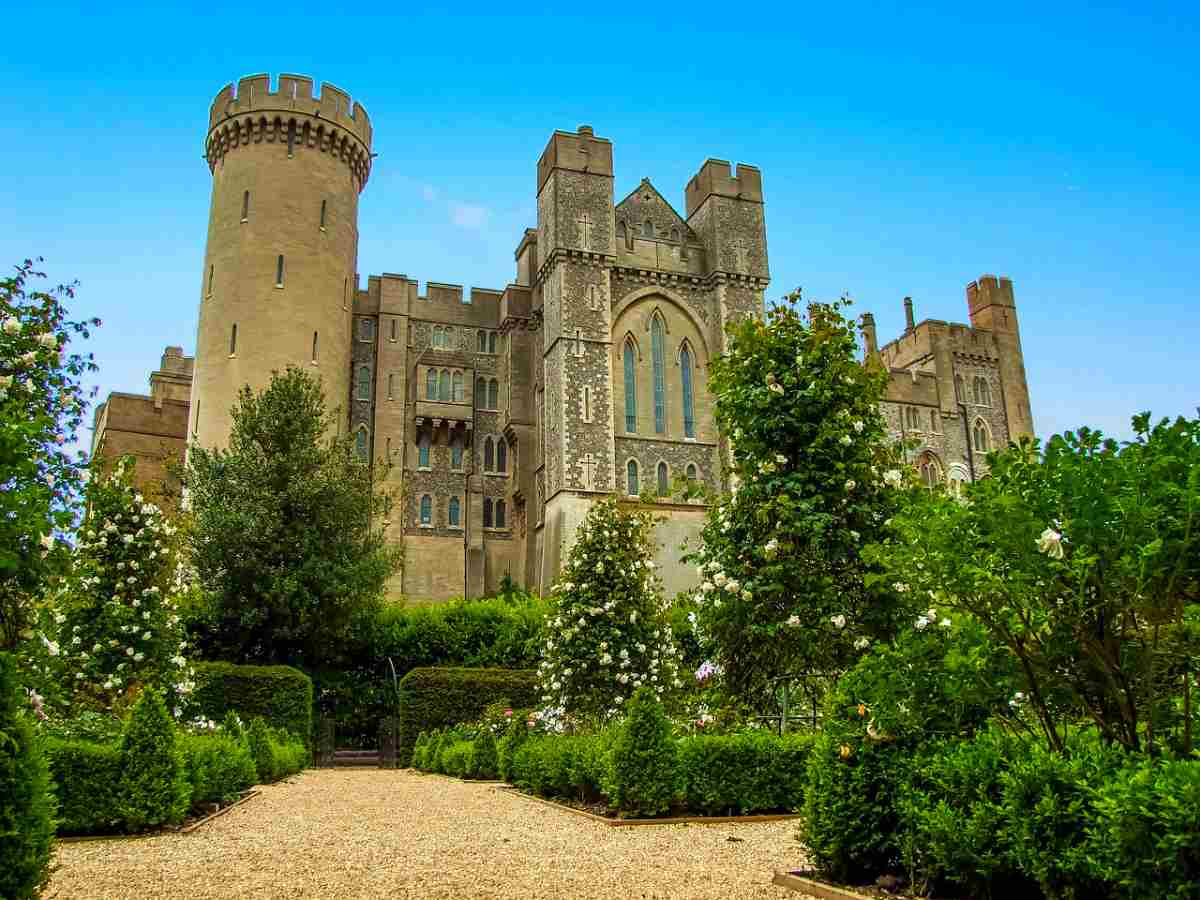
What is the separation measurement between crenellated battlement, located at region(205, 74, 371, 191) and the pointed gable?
10686 mm

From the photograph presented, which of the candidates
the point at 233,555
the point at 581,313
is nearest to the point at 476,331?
the point at 581,313

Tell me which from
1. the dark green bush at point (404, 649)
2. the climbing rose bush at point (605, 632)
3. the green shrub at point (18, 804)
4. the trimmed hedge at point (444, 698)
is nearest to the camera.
Answer: the green shrub at point (18, 804)

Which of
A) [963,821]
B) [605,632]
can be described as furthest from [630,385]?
[963,821]

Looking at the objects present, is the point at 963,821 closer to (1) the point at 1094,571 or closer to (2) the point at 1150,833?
(2) the point at 1150,833

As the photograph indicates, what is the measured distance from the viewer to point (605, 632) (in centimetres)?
1419

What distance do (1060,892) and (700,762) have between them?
5.07 m

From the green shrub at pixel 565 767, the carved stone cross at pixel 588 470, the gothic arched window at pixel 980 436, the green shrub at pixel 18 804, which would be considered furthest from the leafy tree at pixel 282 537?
the gothic arched window at pixel 980 436

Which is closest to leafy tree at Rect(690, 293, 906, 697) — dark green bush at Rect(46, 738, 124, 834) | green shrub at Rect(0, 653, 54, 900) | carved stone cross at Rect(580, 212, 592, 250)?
dark green bush at Rect(46, 738, 124, 834)

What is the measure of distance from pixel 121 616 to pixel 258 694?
4.89 m

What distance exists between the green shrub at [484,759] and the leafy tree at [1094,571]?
11.2 m

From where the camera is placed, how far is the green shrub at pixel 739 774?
356 inches

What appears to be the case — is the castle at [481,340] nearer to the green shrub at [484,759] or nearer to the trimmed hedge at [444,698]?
the trimmed hedge at [444,698]

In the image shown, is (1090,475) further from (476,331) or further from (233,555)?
(476,331)

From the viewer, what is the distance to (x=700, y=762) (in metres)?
9.08
